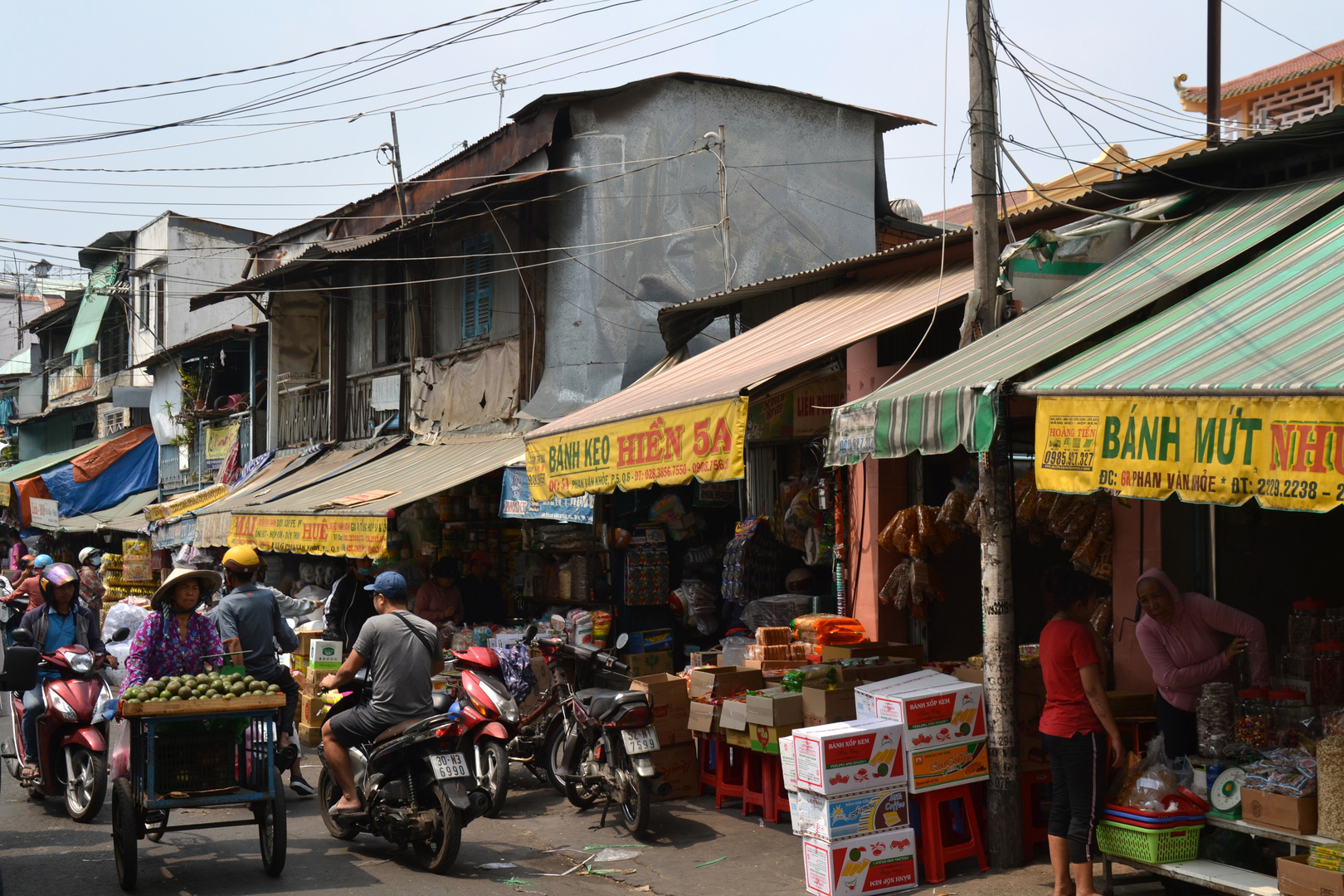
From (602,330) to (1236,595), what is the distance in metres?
8.45

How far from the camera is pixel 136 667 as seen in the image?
261 inches

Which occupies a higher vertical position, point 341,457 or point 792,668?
point 341,457

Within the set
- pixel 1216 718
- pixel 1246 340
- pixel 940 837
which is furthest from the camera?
pixel 940 837

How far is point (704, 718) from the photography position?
8.11 m

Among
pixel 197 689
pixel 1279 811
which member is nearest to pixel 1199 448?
pixel 1279 811

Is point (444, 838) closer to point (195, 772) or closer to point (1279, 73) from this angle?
point (195, 772)

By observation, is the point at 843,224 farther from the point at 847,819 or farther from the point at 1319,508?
the point at 1319,508

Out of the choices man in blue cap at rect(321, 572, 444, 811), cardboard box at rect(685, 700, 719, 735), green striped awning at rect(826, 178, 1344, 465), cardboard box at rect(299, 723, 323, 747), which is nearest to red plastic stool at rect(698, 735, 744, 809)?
cardboard box at rect(685, 700, 719, 735)

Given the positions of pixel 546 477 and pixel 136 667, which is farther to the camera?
pixel 546 477

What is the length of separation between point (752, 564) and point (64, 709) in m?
5.71

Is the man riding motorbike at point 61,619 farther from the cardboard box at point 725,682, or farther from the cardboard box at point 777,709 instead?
the cardboard box at point 777,709

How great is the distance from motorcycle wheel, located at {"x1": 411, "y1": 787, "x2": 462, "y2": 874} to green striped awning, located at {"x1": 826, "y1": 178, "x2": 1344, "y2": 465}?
9.66ft

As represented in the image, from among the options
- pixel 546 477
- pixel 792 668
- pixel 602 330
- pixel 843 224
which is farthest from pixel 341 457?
pixel 792 668

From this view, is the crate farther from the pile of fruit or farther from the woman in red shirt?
the woman in red shirt
